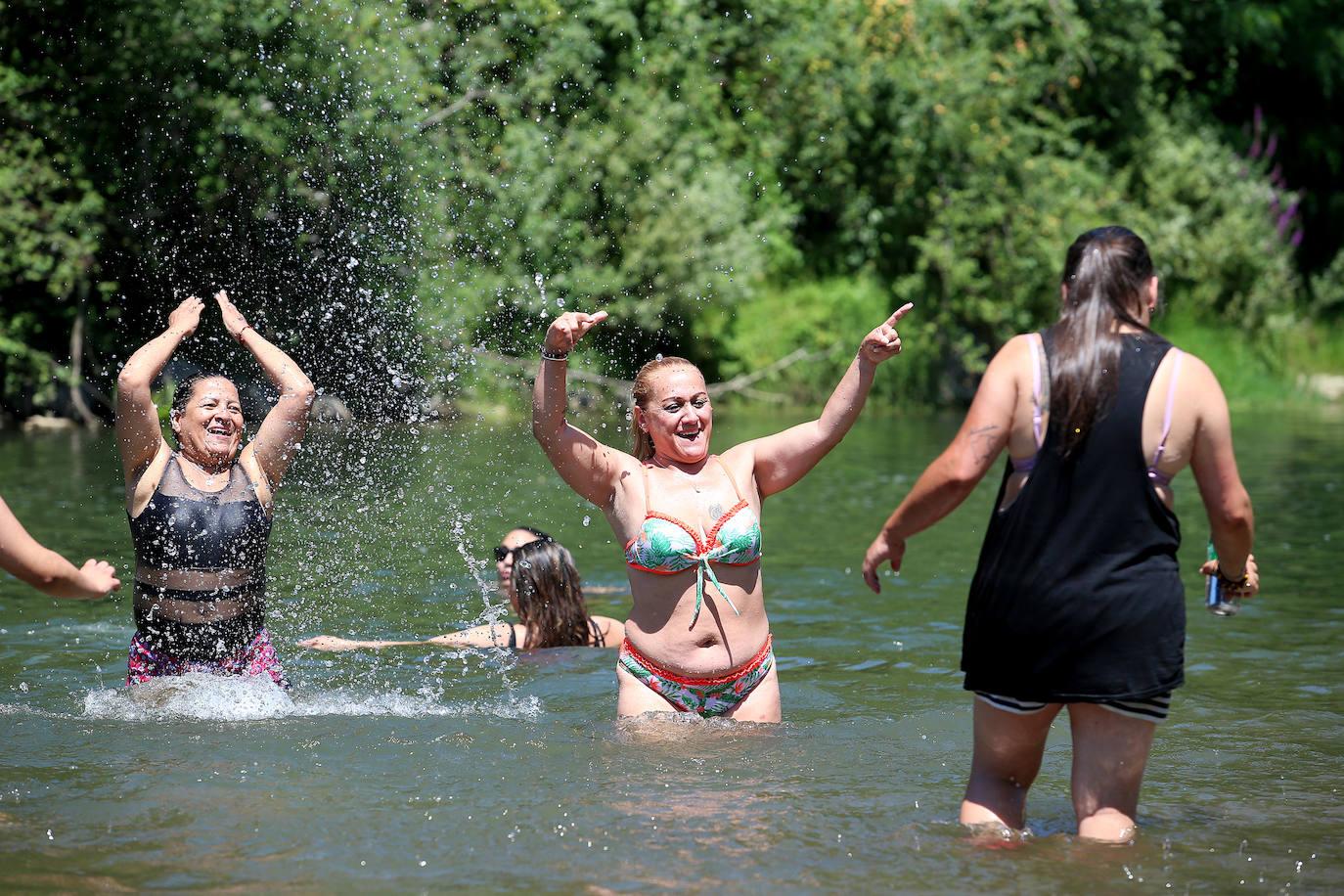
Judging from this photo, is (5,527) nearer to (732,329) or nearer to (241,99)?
(241,99)

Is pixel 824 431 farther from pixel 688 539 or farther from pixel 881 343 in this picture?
pixel 688 539

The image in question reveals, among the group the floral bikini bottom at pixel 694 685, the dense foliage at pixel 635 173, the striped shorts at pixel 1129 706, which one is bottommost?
the floral bikini bottom at pixel 694 685

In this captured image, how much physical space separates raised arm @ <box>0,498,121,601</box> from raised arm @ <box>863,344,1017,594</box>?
7.70ft

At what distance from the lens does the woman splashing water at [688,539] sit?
5051mm

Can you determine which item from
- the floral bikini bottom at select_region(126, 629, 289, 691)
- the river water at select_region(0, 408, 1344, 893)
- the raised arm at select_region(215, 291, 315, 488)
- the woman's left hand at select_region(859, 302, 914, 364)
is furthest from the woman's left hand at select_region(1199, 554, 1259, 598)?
the floral bikini bottom at select_region(126, 629, 289, 691)

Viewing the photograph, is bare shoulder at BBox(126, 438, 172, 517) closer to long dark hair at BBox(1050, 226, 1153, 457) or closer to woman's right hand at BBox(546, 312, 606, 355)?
woman's right hand at BBox(546, 312, 606, 355)

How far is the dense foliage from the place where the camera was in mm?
18000

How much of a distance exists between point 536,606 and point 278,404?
2153 mm

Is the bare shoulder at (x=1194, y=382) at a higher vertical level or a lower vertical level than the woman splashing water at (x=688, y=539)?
higher

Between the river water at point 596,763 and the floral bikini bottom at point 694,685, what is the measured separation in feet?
0.24

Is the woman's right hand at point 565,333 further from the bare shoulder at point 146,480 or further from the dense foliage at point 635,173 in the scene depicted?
the dense foliage at point 635,173

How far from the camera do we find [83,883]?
3828 mm

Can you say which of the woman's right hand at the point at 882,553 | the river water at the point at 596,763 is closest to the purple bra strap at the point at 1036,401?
the woman's right hand at the point at 882,553

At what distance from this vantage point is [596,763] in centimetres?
506
